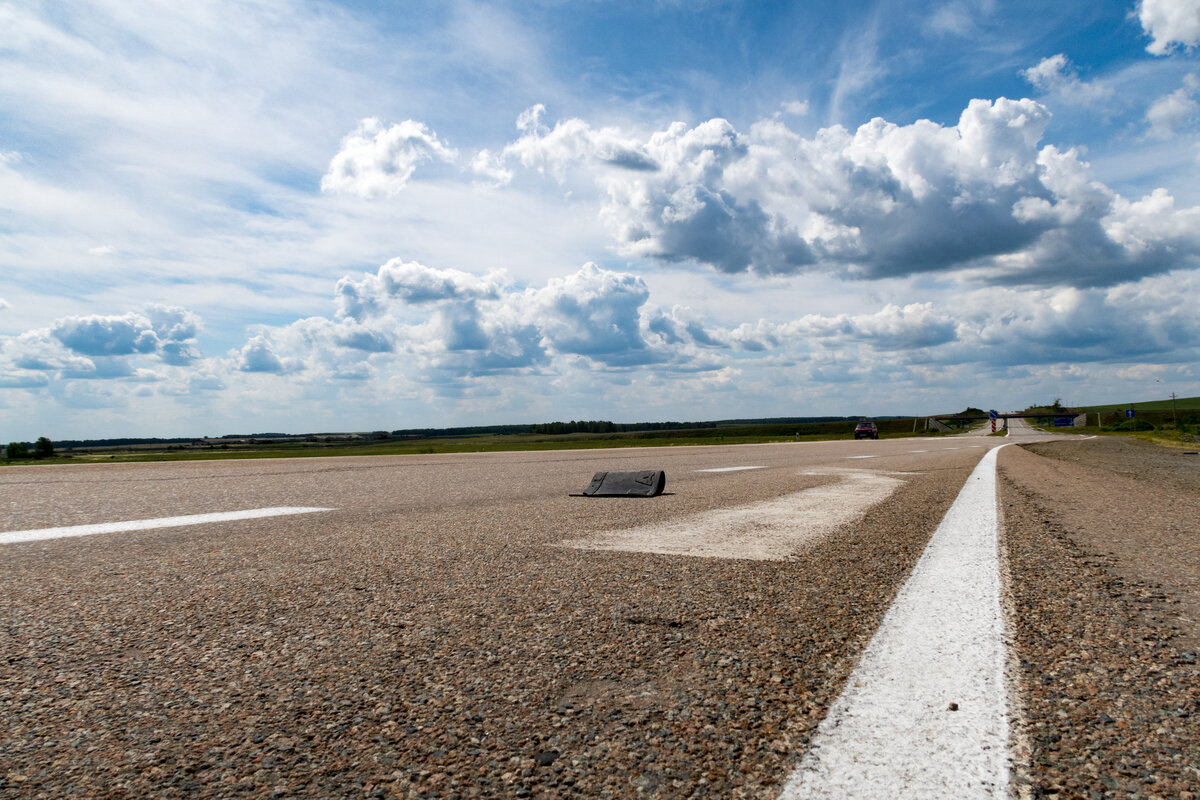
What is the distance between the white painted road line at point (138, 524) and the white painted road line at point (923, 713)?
19.2 feet

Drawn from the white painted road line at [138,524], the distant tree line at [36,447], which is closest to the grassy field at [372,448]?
the distant tree line at [36,447]

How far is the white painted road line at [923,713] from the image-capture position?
1.48 metres

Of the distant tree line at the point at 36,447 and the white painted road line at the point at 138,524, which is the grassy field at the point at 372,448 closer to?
the distant tree line at the point at 36,447

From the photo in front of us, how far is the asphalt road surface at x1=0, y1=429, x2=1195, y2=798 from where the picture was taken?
1588mm

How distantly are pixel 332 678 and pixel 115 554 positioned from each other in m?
3.29

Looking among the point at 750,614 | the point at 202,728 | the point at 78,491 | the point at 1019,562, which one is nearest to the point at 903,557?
the point at 1019,562

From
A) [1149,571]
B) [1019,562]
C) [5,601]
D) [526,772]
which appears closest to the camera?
[526,772]

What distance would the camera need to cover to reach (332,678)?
7.02ft

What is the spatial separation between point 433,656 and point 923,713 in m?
1.53

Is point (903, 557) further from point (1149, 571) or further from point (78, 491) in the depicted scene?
point (78, 491)

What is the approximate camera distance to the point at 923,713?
183cm

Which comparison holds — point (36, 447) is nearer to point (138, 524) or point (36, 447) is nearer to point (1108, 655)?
point (138, 524)

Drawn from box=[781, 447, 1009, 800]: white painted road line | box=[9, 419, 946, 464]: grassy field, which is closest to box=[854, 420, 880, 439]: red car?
box=[9, 419, 946, 464]: grassy field

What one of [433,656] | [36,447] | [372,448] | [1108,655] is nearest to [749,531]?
[1108,655]
